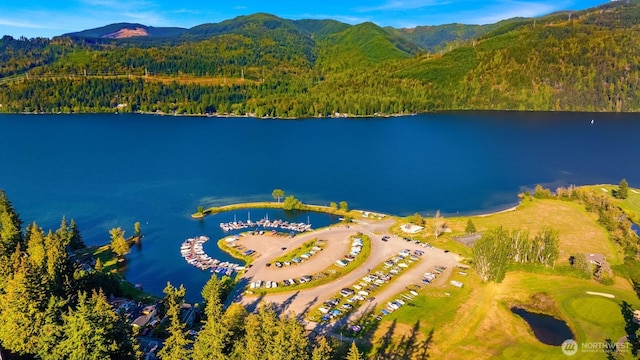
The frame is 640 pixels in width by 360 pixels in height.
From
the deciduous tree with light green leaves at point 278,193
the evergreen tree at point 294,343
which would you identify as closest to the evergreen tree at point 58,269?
the evergreen tree at point 294,343

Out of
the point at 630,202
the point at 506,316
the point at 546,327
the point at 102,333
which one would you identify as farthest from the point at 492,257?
the point at 630,202

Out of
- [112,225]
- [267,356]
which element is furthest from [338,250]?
[112,225]

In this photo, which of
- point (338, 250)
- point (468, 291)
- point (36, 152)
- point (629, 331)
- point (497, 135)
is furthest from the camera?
point (497, 135)

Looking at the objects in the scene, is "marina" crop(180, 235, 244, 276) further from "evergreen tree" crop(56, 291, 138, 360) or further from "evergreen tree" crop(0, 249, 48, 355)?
"evergreen tree" crop(0, 249, 48, 355)

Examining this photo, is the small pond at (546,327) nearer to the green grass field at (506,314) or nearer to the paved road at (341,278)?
the green grass field at (506,314)

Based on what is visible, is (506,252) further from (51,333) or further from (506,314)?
(51,333)

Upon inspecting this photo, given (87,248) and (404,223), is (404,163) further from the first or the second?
(87,248)
